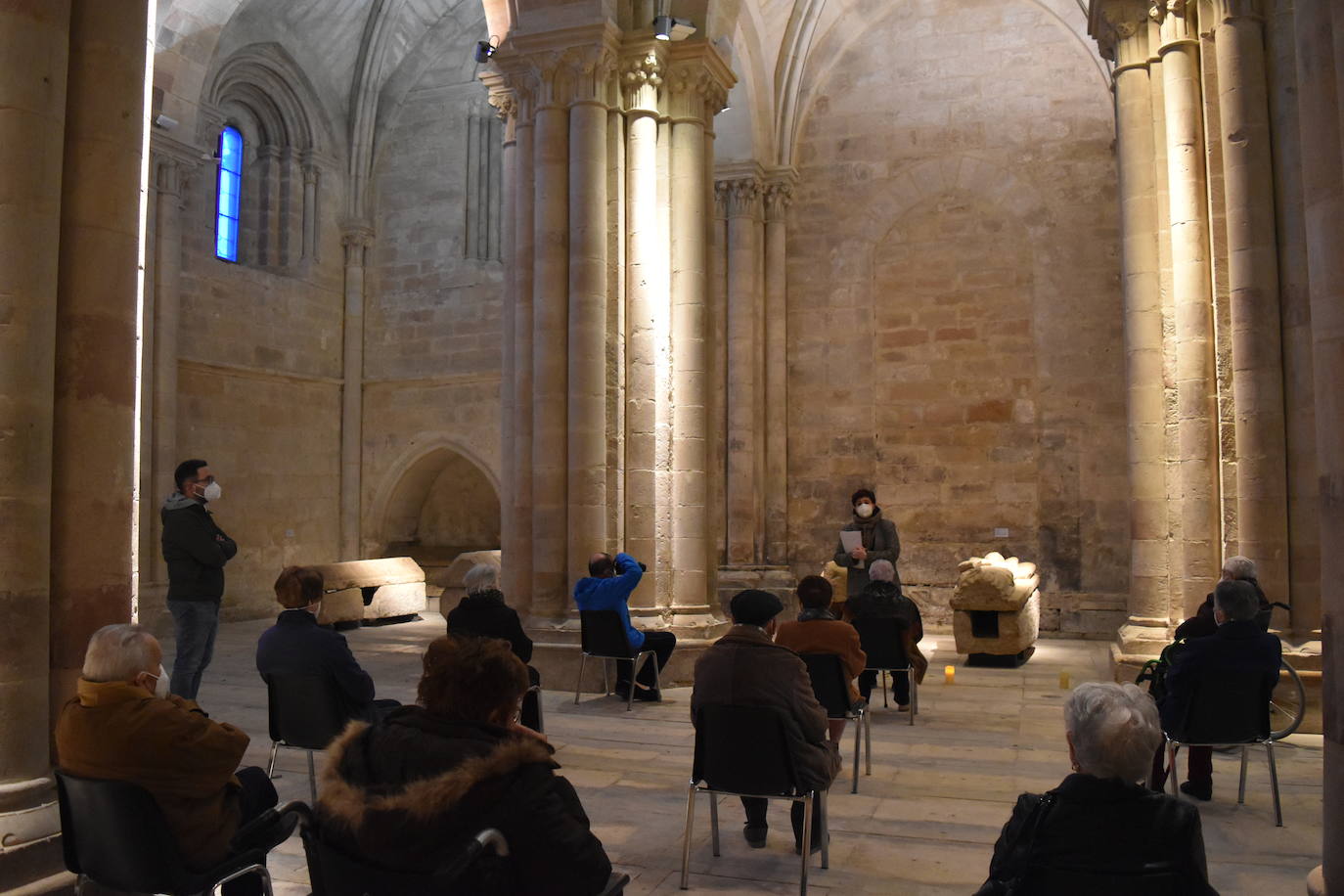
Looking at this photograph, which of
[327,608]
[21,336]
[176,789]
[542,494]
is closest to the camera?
[176,789]

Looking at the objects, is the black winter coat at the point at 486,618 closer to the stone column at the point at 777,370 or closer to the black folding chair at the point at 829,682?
the black folding chair at the point at 829,682

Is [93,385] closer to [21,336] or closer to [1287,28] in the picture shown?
[21,336]

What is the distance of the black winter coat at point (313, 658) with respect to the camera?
4402mm

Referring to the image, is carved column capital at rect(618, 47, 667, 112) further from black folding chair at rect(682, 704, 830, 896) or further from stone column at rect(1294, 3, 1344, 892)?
black folding chair at rect(682, 704, 830, 896)

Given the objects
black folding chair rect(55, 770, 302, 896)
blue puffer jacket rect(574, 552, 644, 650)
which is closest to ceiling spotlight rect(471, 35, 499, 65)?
blue puffer jacket rect(574, 552, 644, 650)

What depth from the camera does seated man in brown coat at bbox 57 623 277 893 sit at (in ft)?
9.18

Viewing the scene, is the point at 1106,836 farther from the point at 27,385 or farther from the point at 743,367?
the point at 743,367

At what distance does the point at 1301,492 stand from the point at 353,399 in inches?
512

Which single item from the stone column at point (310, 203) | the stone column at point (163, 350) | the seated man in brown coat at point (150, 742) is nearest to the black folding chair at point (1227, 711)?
the seated man in brown coat at point (150, 742)

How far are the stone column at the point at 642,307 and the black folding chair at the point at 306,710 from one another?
13.9ft

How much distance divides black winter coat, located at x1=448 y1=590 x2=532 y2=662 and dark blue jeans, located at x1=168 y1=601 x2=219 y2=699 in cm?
145

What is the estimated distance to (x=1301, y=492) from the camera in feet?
21.6

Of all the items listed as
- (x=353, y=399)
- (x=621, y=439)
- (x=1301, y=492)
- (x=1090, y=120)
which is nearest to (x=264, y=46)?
(x=353, y=399)

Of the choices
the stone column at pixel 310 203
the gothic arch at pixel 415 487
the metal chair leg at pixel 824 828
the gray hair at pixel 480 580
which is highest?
the stone column at pixel 310 203
